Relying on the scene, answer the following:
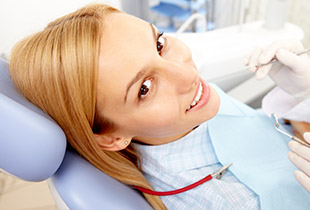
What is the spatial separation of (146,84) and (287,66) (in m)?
0.61

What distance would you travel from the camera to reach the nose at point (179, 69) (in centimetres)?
77

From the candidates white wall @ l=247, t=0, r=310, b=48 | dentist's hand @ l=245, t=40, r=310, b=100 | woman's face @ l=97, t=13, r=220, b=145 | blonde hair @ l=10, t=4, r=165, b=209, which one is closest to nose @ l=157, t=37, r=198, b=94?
woman's face @ l=97, t=13, r=220, b=145

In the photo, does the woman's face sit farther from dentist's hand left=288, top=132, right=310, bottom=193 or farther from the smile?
dentist's hand left=288, top=132, right=310, bottom=193

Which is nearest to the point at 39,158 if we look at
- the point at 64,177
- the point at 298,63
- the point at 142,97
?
the point at 64,177

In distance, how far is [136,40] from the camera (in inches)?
28.7

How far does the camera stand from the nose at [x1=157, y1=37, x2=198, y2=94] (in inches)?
30.2

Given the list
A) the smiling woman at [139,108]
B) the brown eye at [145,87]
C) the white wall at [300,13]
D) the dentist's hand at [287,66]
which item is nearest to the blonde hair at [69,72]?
the smiling woman at [139,108]

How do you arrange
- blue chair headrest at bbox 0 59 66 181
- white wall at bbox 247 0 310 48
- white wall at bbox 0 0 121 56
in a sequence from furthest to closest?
white wall at bbox 247 0 310 48 → white wall at bbox 0 0 121 56 → blue chair headrest at bbox 0 59 66 181

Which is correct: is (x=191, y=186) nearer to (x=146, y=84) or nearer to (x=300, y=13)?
(x=146, y=84)

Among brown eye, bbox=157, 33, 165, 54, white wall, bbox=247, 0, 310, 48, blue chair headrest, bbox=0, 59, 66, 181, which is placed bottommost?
white wall, bbox=247, 0, 310, 48

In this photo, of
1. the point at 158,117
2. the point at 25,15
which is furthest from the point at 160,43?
the point at 25,15

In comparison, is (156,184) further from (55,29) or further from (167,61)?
(55,29)

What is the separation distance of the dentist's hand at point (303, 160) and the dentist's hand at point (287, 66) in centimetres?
30

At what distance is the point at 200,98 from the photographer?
0.87 m
